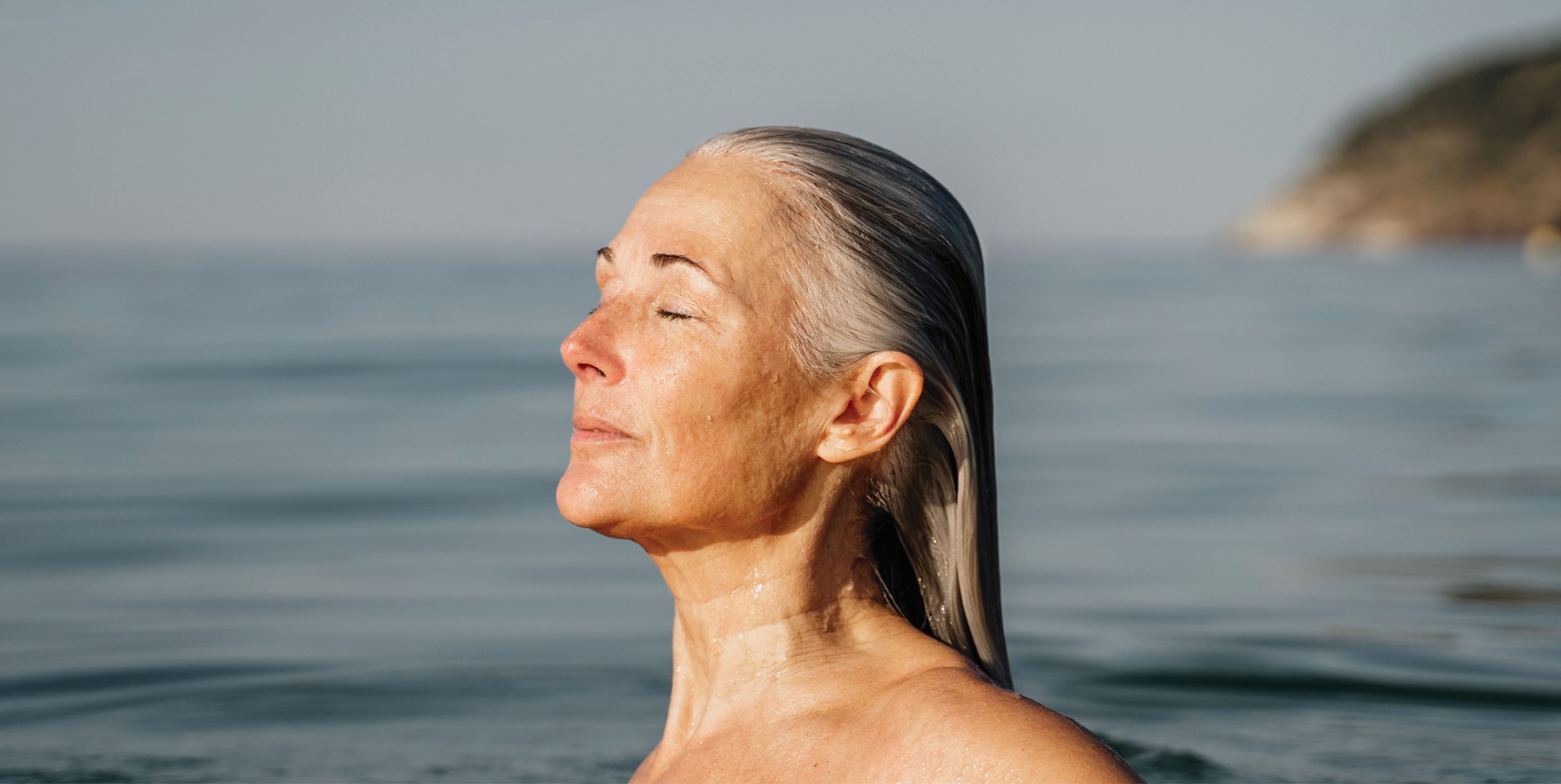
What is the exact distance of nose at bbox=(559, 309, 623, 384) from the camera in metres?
2.62

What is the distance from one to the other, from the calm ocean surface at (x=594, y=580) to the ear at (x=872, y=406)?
248cm

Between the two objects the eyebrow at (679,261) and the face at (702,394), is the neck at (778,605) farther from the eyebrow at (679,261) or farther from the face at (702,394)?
the eyebrow at (679,261)

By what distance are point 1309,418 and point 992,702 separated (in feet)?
41.3

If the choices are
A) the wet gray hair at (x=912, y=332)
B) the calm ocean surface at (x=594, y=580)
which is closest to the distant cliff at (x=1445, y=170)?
the calm ocean surface at (x=594, y=580)

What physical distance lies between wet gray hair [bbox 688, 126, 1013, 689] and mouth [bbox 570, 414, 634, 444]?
1.04ft

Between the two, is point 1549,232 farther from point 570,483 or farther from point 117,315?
point 570,483

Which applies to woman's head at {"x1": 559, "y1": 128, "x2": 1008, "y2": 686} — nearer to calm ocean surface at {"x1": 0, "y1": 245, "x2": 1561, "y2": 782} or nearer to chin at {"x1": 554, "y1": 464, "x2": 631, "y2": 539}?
chin at {"x1": 554, "y1": 464, "x2": 631, "y2": 539}

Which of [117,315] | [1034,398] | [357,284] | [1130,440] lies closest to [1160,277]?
[357,284]

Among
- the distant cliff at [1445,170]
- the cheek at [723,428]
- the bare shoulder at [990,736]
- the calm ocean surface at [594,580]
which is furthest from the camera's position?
the distant cliff at [1445,170]

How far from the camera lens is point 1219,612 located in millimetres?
6914

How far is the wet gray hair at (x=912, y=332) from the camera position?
8.49 ft

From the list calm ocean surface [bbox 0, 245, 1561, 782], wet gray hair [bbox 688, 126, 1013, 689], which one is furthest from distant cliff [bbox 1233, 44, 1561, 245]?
wet gray hair [bbox 688, 126, 1013, 689]

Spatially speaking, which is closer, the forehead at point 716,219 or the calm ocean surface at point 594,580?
the forehead at point 716,219

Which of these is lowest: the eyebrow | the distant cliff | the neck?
the neck
